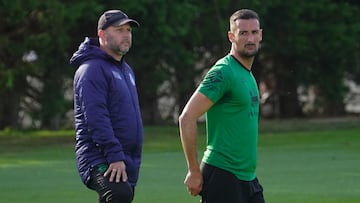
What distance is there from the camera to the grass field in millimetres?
14719

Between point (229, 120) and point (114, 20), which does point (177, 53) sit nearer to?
point (114, 20)

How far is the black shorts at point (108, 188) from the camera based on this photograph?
26.5ft

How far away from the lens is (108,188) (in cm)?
809

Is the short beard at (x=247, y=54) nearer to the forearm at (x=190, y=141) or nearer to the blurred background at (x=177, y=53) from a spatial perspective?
the forearm at (x=190, y=141)

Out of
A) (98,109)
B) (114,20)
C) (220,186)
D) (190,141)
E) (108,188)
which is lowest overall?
(108,188)

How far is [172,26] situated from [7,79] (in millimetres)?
5183

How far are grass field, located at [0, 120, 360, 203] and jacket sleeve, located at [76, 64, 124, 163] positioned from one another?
5.91 metres

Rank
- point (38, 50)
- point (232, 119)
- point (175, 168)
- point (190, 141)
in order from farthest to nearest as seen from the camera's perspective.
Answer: point (38, 50)
point (175, 168)
point (232, 119)
point (190, 141)

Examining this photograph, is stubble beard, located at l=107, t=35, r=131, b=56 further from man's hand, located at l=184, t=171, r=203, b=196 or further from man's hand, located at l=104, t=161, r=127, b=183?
man's hand, located at l=184, t=171, r=203, b=196

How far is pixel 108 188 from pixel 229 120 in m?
1.15

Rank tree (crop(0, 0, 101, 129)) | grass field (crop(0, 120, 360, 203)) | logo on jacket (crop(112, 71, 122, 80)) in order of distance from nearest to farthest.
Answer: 1. logo on jacket (crop(112, 71, 122, 80))
2. grass field (crop(0, 120, 360, 203))
3. tree (crop(0, 0, 101, 129))

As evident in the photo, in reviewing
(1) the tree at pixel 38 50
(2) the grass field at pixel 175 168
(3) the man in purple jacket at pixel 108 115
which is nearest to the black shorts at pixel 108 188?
(3) the man in purple jacket at pixel 108 115

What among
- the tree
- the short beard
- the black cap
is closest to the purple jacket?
A: the black cap

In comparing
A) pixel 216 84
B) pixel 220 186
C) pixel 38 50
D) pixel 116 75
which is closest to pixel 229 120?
pixel 216 84
